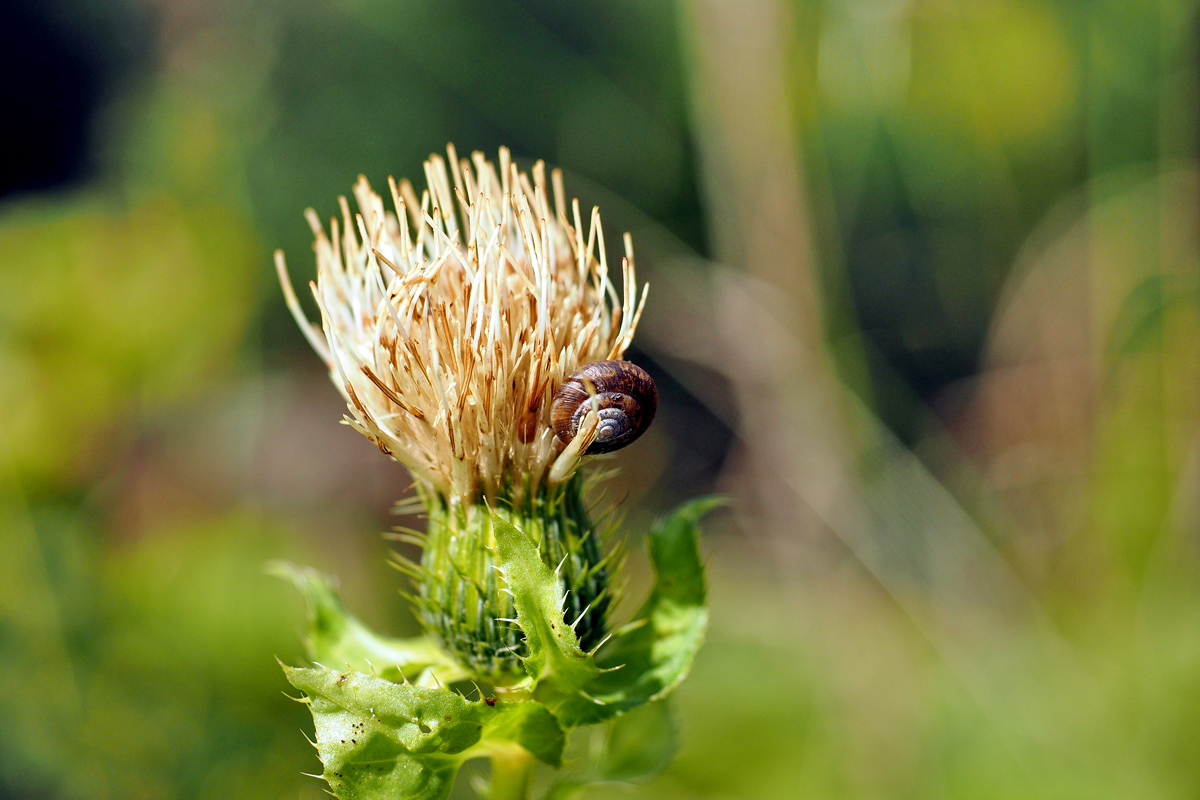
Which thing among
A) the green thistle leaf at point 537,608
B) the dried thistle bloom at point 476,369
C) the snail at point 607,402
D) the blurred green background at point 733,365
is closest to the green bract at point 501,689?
the green thistle leaf at point 537,608

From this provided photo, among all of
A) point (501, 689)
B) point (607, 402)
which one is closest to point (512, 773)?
point (501, 689)

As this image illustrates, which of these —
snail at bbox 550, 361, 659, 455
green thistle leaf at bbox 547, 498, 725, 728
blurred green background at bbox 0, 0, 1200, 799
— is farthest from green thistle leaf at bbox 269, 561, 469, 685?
blurred green background at bbox 0, 0, 1200, 799

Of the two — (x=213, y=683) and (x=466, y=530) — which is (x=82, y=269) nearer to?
(x=213, y=683)

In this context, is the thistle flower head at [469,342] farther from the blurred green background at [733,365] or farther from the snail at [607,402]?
the blurred green background at [733,365]

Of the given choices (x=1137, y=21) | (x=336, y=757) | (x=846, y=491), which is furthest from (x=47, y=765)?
(x=1137, y=21)

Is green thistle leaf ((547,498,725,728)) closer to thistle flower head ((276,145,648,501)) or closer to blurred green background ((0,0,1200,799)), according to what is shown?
thistle flower head ((276,145,648,501))

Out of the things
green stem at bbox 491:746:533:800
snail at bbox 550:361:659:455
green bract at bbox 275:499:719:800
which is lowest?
→ green stem at bbox 491:746:533:800
